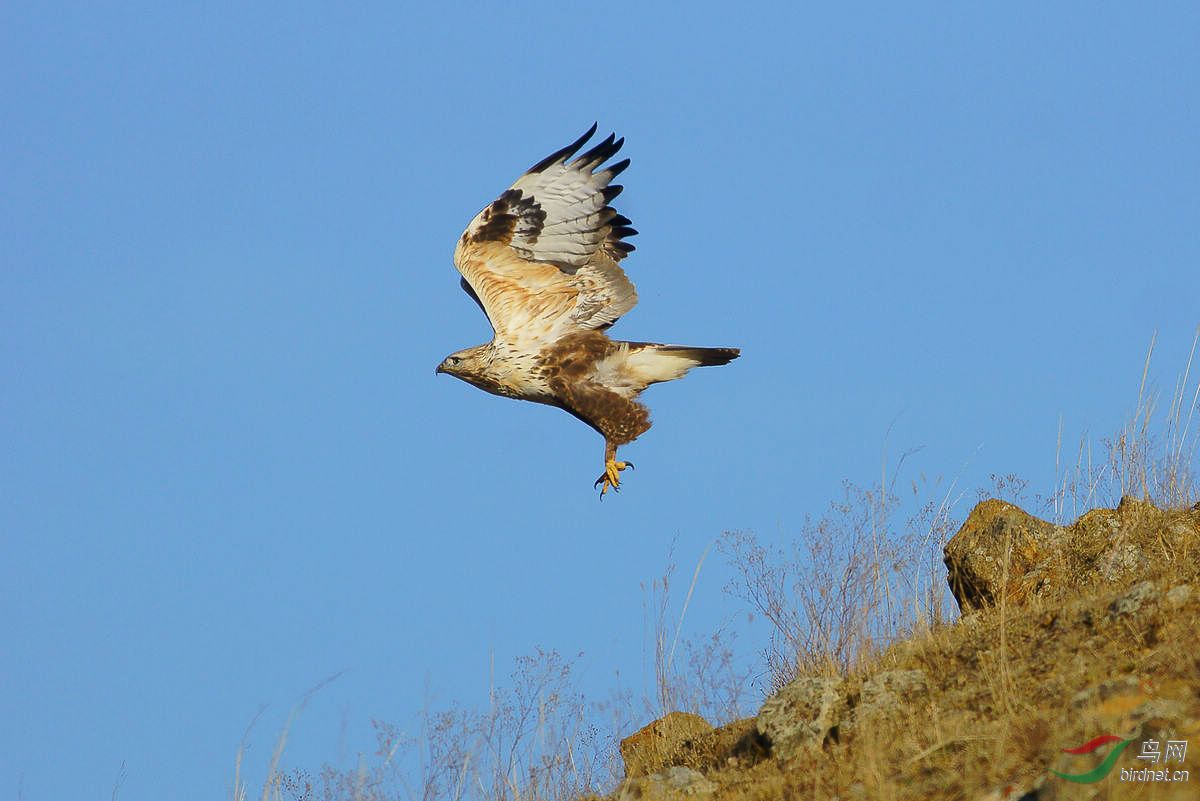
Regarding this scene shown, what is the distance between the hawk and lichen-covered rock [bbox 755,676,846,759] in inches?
145

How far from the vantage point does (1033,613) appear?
5730 mm

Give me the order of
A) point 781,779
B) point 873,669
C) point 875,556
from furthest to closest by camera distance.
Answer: point 875,556, point 873,669, point 781,779

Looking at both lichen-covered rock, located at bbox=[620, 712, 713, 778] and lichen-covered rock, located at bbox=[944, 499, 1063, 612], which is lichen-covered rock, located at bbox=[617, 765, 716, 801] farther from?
lichen-covered rock, located at bbox=[944, 499, 1063, 612]

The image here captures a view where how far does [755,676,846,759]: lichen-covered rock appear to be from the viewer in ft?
16.7

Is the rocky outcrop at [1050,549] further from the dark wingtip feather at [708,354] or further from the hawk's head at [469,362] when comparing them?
the hawk's head at [469,362]

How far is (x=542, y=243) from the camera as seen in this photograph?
29.5 ft

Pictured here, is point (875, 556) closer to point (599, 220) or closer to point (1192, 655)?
point (1192, 655)

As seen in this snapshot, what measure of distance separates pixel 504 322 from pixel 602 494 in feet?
4.49

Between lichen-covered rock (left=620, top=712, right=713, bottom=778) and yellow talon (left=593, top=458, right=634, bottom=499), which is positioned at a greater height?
yellow talon (left=593, top=458, right=634, bottom=499)

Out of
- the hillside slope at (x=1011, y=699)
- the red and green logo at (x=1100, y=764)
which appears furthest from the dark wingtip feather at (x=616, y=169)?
the red and green logo at (x=1100, y=764)

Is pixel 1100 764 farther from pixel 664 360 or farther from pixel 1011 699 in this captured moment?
pixel 664 360

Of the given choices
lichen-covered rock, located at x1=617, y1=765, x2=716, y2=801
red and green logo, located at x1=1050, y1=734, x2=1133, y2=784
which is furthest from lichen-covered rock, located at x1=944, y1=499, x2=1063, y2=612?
red and green logo, located at x1=1050, y1=734, x2=1133, y2=784

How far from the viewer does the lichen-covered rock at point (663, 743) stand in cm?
591

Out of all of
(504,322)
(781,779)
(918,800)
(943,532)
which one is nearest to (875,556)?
(943,532)
